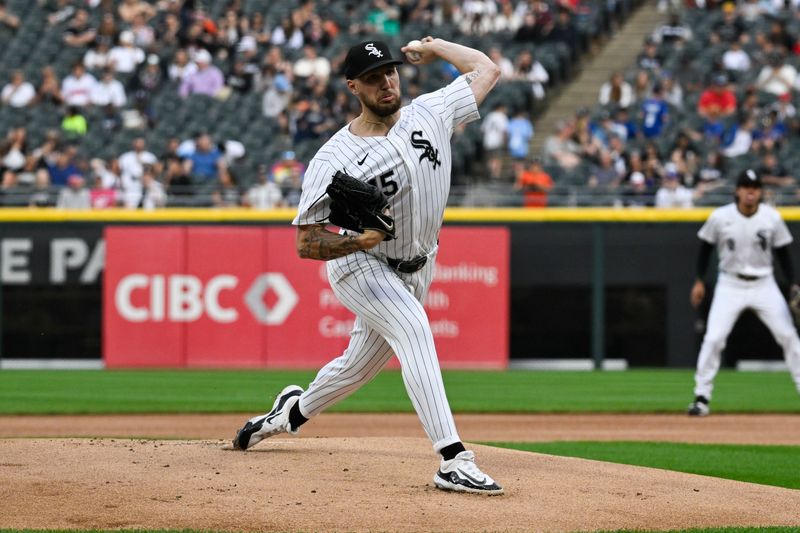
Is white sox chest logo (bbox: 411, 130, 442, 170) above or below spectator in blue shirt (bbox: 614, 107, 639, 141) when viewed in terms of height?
below

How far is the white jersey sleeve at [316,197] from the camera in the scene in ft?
19.2

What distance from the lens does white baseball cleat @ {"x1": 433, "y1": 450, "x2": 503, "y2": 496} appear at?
5.82 metres

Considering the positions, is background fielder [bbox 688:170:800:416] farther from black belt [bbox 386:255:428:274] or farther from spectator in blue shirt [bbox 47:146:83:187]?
spectator in blue shirt [bbox 47:146:83:187]

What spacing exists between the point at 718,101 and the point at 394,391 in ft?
21.2

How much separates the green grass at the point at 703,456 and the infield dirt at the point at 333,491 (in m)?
1.05

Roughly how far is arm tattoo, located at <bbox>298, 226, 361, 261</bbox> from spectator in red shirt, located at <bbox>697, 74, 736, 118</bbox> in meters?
12.8

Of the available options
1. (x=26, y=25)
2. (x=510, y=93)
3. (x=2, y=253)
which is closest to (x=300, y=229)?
(x=2, y=253)

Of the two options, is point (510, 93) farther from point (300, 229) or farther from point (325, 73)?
point (300, 229)

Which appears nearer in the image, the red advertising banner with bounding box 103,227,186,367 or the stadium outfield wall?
the stadium outfield wall

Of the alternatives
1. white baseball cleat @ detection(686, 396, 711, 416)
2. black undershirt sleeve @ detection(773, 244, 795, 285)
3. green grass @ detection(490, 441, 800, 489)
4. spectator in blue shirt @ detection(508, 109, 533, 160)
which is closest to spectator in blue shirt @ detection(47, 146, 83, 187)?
spectator in blue shirt @ detection(508, 109, 533, 160)

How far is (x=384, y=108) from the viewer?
5.92 meters

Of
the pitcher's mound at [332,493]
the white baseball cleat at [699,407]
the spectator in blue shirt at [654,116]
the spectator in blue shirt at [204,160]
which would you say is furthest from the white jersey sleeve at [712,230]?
the spectator in blue shirt at [204,160]

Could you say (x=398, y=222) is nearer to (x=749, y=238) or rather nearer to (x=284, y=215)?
(x=749, y=238)

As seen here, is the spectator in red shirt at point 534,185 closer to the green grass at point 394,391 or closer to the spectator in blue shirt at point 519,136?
the spectator in blue shirt at point 519,136
